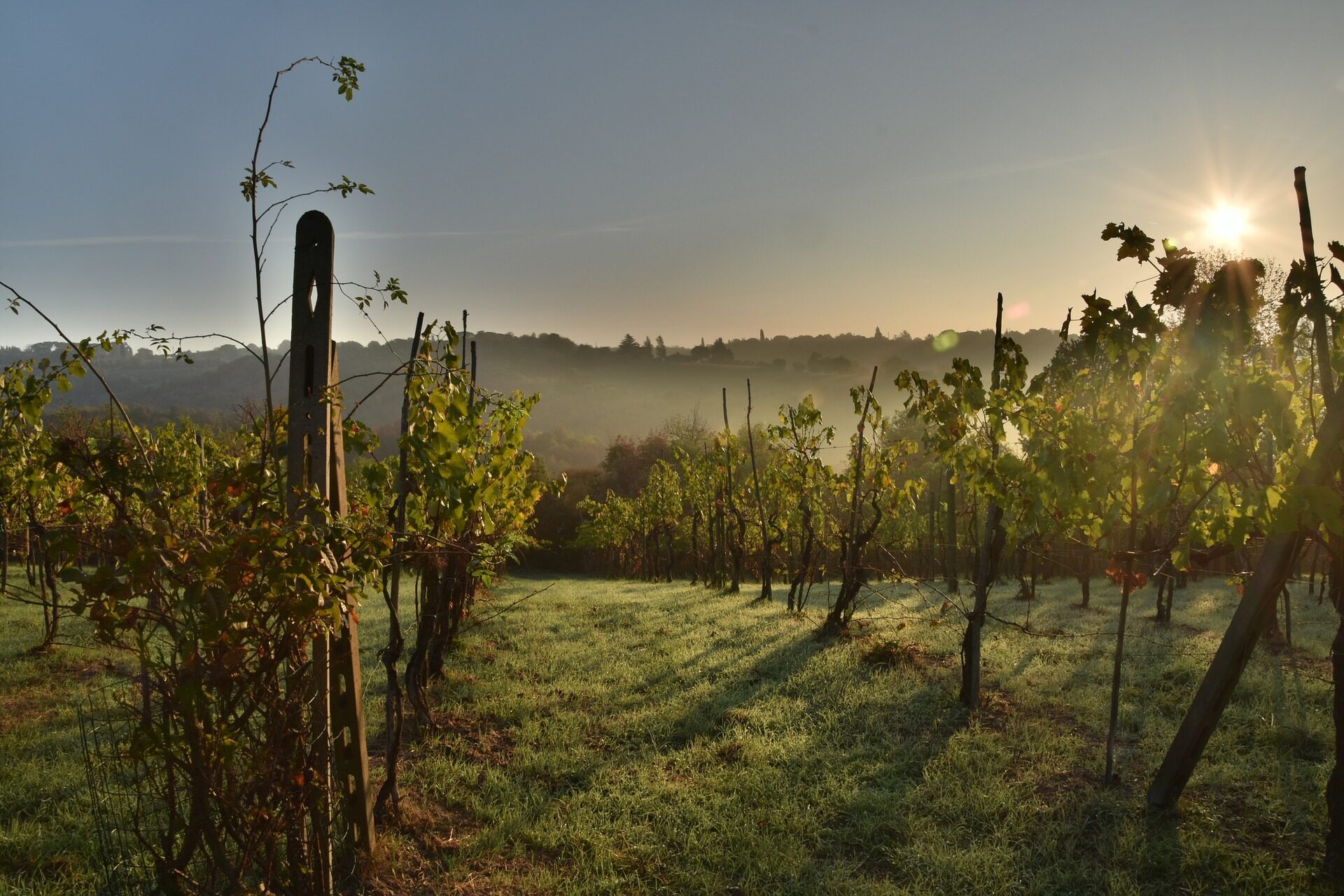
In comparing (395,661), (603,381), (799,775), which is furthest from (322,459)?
(603,381)

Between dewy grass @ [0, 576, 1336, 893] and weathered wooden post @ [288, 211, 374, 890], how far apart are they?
0.68 metres

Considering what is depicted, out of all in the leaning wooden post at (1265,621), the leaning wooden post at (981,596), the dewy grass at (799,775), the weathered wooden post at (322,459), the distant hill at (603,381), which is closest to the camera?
the weathered wooden post at (322,459)

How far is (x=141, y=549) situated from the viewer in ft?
6.27

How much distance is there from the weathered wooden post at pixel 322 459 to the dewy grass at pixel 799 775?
0.68 m

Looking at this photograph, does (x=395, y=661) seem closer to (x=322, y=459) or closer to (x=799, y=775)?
(x=322, y=459)

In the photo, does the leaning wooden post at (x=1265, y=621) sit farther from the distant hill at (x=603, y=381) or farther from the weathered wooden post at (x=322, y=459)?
the distant hill at (x=603, y=381)

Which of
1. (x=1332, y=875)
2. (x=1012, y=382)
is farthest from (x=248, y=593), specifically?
(x=1012, y=382)

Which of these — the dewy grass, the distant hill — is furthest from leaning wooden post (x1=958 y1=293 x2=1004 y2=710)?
the distant hill

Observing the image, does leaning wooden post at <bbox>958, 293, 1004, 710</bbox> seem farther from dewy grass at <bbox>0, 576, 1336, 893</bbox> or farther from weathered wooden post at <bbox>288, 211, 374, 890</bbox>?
weathered wooden post at <bbox>288, 211, 374, 890</bbox>

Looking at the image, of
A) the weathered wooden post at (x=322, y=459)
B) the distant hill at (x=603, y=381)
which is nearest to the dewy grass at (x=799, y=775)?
the weathered wooden post at (x=322, y=459)

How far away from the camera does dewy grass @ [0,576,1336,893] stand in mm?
3359

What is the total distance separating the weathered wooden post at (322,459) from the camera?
2.73 metres

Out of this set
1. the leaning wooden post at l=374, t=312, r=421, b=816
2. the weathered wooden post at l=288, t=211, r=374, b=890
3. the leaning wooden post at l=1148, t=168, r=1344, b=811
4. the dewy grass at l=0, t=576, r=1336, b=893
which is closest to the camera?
the weathered wooden post at l=288, t=211, r=374, b=890

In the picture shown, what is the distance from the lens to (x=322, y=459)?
2809 millimetres
